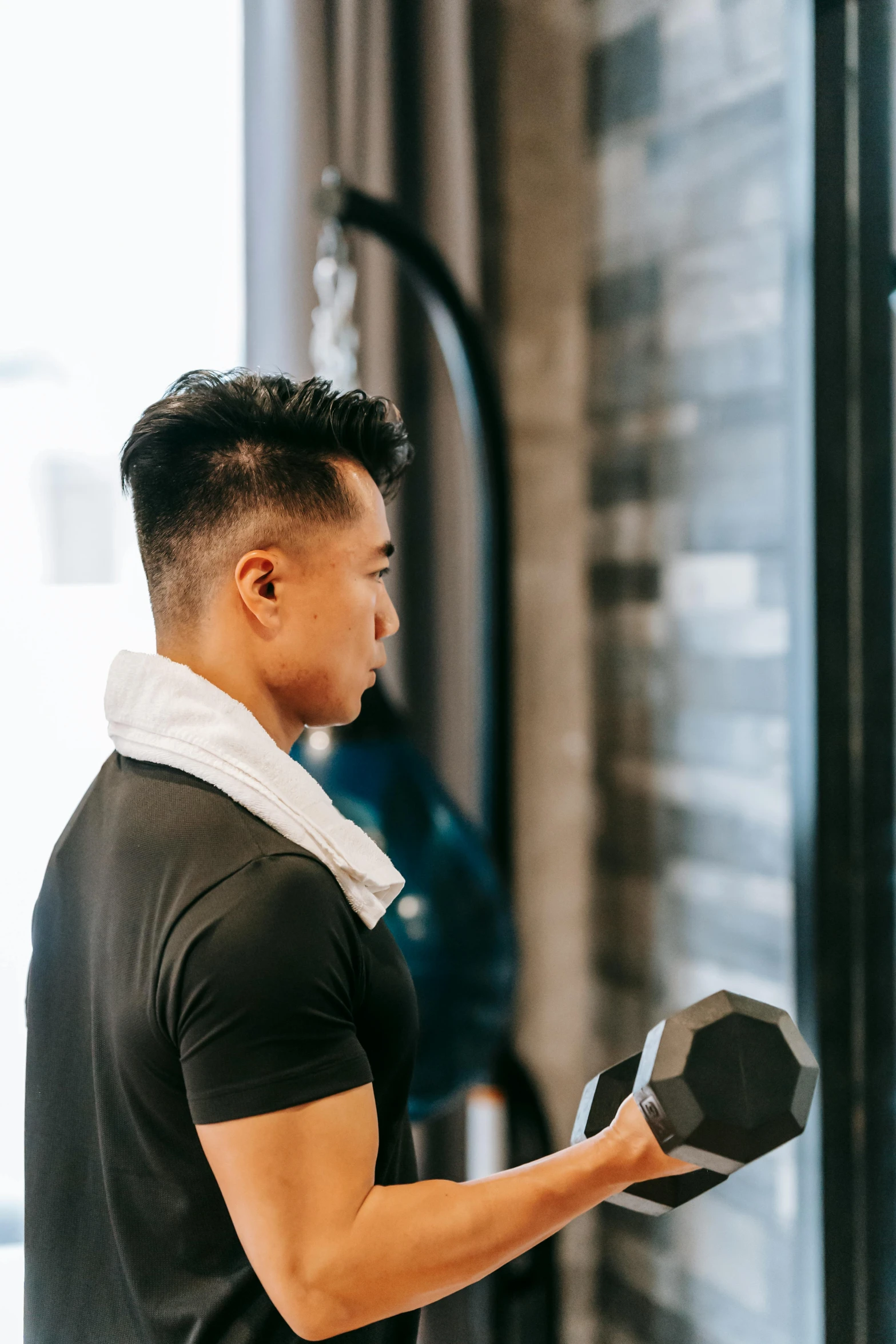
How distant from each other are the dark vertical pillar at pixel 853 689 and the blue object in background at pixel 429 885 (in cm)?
36

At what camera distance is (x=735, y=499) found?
1.46 m

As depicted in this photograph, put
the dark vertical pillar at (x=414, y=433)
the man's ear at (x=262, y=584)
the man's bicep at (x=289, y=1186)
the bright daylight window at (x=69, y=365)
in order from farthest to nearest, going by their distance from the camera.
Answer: the dark vertical pillar at (x=414, y=433)
the bright daylight window at (x=69, y=365)
the man's ear at (x=262, y=584)
the man's bicep at (x=289, y=1186)

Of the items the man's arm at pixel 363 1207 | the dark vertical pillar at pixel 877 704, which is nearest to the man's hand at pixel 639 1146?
the man's arm at pixel 363 1207

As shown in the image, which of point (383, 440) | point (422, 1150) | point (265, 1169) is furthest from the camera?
point (422, 1150)

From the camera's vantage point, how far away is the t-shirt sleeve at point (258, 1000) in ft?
1.86

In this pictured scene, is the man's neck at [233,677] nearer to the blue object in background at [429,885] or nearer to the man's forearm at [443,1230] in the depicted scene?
the man's forearm at [443,1230]

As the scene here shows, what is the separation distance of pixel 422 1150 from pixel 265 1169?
110 centimetres

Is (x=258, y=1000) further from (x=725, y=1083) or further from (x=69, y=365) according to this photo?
(x=69, y=365)

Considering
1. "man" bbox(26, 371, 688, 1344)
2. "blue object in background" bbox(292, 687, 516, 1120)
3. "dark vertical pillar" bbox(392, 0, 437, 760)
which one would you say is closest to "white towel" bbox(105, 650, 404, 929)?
"man" bbox(26, 371, 688, 1344)

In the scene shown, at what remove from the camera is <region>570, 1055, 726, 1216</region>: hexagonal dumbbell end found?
66 cm

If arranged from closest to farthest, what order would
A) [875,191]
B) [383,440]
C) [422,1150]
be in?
1. [383,440]
2. [875,191]
3. [422,1150]

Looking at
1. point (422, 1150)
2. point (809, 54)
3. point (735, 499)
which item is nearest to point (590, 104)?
point (809, 54)

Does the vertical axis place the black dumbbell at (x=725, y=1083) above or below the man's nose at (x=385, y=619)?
below

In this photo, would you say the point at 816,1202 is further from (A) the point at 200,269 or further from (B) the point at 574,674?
(A) the point at 200,269
